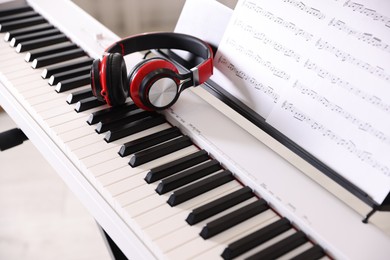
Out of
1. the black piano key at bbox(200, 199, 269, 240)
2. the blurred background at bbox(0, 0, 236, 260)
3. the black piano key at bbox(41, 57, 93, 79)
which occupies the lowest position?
the blurred background at bbox(0, 0, 236, 260)

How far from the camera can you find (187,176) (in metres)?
1.04

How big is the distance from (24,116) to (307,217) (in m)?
0.79

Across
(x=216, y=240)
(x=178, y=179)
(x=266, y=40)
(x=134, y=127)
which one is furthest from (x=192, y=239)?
(x=266, y=40)

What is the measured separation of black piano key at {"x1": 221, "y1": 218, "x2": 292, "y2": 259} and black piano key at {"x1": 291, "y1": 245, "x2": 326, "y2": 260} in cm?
6

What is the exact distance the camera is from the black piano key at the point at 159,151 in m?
1.08

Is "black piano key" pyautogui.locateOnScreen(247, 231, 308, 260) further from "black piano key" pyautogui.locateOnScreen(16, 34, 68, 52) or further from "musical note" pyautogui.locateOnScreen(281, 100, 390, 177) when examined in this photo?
"black piano key" pyautogui.locateOnScreen(16, 34, 68, 52)

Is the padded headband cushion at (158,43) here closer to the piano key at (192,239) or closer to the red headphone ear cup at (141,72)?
the red headphone ear cup at (141,72)

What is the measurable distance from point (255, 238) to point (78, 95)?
25.3 inches

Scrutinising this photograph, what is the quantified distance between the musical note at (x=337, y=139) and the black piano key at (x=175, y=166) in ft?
0.70

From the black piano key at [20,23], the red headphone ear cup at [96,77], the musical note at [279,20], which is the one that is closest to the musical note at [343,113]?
the musical note at [279,20]

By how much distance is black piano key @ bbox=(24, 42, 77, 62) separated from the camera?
1467 millimetres

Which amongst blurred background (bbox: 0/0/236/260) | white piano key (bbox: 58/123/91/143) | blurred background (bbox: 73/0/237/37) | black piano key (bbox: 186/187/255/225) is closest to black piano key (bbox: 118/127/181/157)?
white piano key (bbox: 58/123/91/143)

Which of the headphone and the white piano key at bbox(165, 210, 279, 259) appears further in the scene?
the headphone

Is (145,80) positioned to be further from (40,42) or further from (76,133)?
(40,42)
